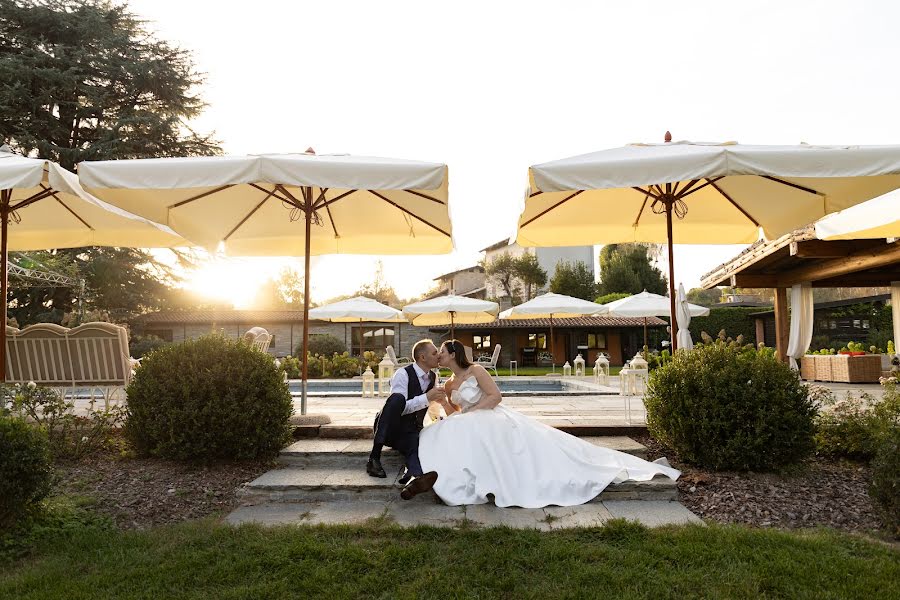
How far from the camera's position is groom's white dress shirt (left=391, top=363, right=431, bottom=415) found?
4.82 m

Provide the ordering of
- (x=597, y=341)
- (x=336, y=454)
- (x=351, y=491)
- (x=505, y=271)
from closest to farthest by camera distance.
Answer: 1. (x=351, y=491)
2. (x=336, y=454)
3. (x=597, y=341)
4. (x=505, y=271)

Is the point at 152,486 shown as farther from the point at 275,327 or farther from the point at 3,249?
the point at 275,327

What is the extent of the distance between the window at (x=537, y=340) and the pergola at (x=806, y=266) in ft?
45.8

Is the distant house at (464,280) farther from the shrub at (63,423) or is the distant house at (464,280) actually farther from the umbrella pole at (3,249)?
the shrub at (63,423)

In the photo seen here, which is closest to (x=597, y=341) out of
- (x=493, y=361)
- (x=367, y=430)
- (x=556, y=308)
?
(x=556, y=308)

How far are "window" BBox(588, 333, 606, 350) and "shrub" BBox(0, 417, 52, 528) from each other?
27925 mm

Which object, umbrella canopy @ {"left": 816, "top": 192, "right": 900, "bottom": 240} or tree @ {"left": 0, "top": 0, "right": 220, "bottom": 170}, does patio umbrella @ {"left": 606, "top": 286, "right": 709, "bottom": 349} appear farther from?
tree @ {"left": 0, "top": 0, "right": 220, "bottom": 170}

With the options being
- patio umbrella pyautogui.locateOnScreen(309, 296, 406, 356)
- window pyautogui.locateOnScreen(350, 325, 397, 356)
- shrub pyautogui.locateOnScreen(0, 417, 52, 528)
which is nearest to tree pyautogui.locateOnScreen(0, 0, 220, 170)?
patio umbrella pyautogui.locateOnScreen(309, 296, 406, 356)

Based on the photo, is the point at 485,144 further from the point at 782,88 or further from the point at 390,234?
the point at 782,88

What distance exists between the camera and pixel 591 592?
287cm

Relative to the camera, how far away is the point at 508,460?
4.41 metres

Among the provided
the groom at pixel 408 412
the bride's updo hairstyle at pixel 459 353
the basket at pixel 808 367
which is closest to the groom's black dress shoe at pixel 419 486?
the groom at pixel 408 412

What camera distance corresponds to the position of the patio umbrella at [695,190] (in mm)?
4453

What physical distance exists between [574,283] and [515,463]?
30214 mm
